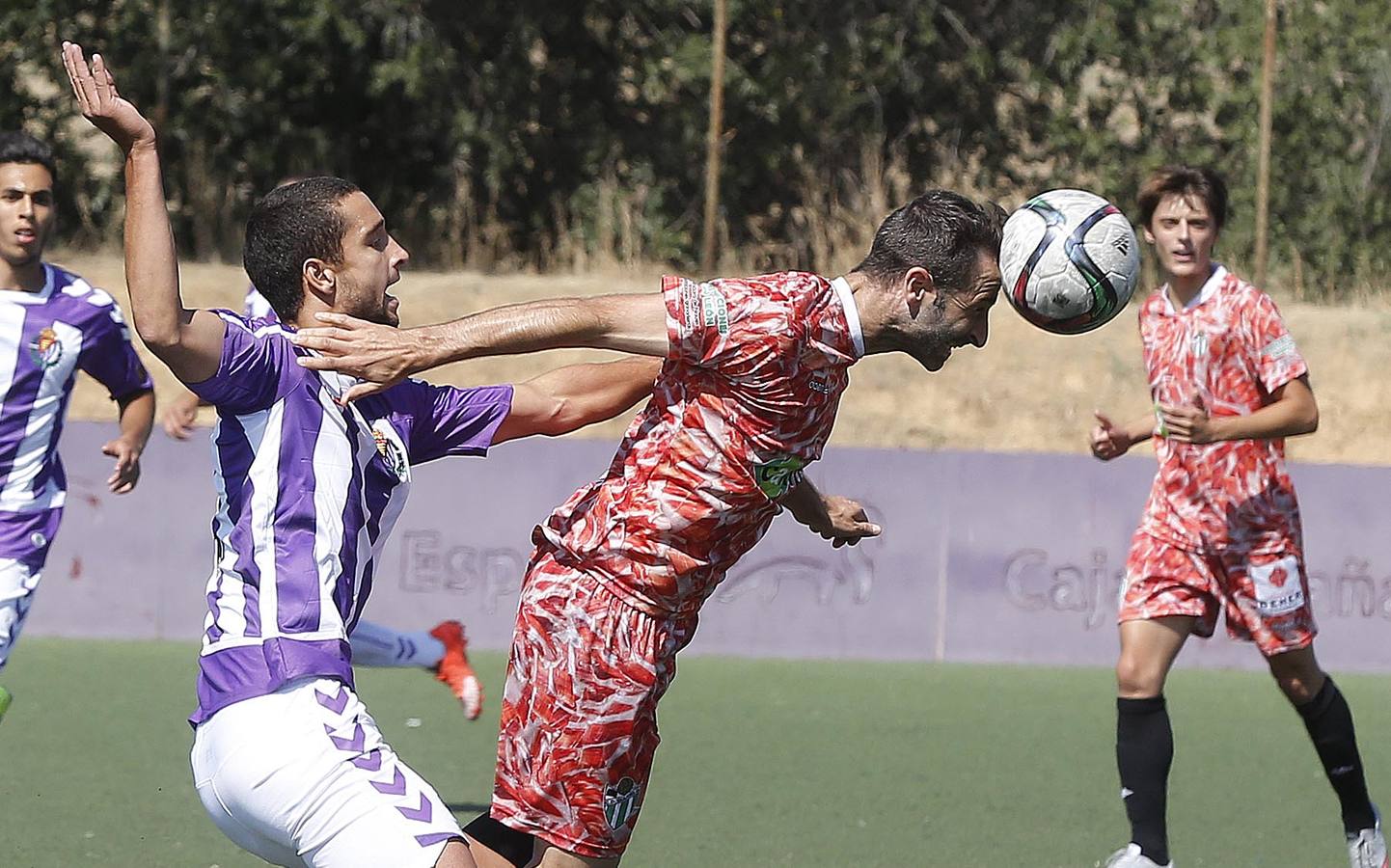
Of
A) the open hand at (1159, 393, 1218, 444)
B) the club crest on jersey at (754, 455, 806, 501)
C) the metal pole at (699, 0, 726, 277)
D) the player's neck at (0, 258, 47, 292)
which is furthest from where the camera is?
the metal pole at (699, 0, 726, 277)

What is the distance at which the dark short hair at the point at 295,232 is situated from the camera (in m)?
3.51

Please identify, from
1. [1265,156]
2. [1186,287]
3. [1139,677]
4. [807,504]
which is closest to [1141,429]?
[1186,287]

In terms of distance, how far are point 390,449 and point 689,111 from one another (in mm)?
12518

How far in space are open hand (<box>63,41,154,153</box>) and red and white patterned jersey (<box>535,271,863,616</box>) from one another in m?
1.00

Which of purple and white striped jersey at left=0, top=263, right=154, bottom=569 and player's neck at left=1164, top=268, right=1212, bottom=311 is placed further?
player's neck at left=1164, top=268, right=1212, bottom=311

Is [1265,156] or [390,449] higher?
[1265,156]

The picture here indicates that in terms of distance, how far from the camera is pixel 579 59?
53.5 feet

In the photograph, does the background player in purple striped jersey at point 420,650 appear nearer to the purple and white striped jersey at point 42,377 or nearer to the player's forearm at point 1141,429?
the purple and white striped jersey at point 42,377

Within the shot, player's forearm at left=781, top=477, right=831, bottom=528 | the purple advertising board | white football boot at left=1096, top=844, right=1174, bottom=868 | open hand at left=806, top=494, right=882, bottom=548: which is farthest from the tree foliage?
player's forearm at left=781, top=477, right=831, bottom=528

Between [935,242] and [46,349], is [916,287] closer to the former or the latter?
[935,242]

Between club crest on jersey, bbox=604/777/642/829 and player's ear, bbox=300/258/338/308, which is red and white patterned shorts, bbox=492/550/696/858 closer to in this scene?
club crest on jersey, bbox=604/777/642/829

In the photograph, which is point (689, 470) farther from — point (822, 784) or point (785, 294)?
point (822, 784)

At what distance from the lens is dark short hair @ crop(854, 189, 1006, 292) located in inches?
144

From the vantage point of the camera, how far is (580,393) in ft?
13.5
